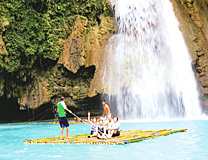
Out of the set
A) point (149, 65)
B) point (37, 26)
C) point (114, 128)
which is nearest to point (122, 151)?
point (114, 128)

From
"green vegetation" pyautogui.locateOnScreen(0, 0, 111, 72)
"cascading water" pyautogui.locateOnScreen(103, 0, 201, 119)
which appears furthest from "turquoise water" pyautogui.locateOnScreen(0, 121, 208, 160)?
"green vegetation" pyautogui.locateOnScreen(0, 0, 111, 72)

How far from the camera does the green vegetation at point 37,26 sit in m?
24.3

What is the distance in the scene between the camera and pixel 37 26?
82.3ft

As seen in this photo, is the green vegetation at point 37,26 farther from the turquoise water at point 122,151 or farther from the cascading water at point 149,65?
the turquoise water at point 122,151

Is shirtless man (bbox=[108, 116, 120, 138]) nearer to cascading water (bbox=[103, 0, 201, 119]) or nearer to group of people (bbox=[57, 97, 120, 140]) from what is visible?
group of people (bbox=[57, 97, 120, 140])

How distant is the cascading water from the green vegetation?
8.63ft

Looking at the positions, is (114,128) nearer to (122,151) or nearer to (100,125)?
(100,125)

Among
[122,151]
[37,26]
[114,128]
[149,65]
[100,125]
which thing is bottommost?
[122,151]

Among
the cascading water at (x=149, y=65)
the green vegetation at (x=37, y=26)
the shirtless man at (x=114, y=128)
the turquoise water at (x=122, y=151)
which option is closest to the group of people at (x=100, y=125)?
the shirtless man at (x=114, y=128)

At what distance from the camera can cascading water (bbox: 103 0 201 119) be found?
23.6 m

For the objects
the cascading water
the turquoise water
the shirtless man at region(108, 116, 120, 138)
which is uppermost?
the cascading water

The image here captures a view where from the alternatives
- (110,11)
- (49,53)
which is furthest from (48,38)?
(110,11)

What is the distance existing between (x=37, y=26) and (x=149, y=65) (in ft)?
29.6

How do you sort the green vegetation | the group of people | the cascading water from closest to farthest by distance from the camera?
the group of people, the cascading water, the green vegetation
